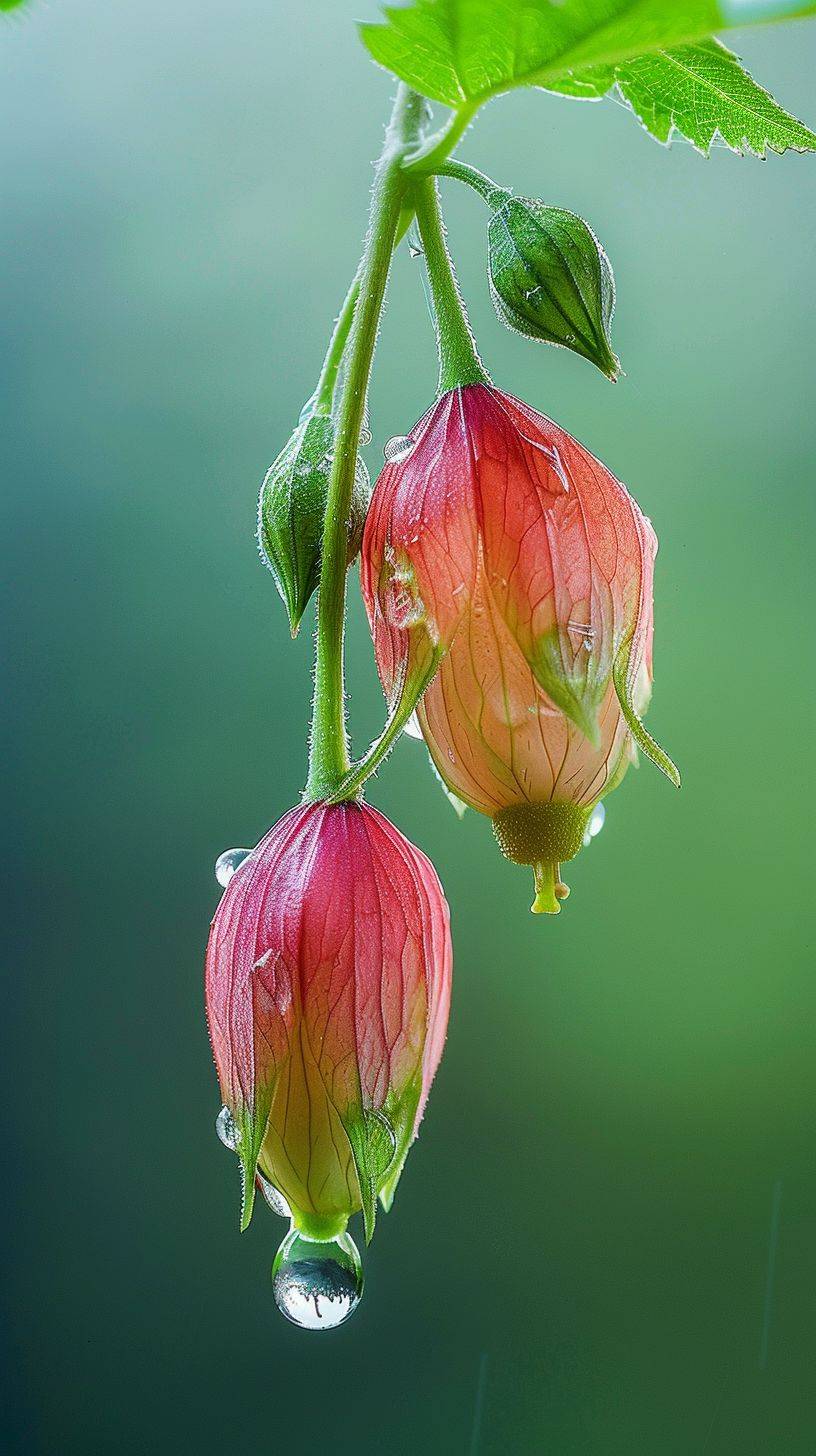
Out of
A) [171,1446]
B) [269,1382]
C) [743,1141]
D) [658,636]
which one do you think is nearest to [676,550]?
[658,636]

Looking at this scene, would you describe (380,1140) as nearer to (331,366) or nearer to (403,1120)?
(403,1120)

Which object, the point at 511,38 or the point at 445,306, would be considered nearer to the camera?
the point at 511,38

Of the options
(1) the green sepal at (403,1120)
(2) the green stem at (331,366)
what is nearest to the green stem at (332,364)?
(2) the green stem at (331,366)

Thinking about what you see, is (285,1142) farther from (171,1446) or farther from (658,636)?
(171,1446)

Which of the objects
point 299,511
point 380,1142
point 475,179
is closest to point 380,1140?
point 380,1142

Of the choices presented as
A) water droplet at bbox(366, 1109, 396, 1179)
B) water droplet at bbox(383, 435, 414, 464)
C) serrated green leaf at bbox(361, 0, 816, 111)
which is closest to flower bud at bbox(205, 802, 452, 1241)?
water droplet at bbox(366, 1109, 396, 1179)

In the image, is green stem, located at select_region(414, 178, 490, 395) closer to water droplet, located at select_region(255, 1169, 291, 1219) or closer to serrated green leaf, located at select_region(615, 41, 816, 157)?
serrated green leaf, located at select_region(615, 41, 816, 157)

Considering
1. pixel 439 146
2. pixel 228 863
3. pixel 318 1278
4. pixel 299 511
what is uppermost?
pixel 439 146
